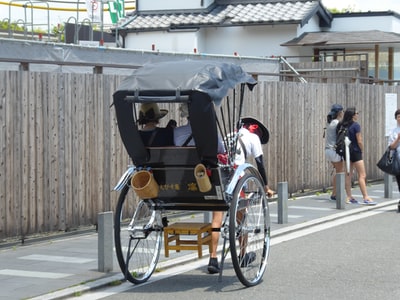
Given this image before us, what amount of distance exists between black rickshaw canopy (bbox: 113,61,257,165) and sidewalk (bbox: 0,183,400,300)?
1.45 metres

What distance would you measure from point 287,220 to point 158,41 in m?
20.2

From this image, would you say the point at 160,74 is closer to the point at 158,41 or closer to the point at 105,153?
the point at 105,153

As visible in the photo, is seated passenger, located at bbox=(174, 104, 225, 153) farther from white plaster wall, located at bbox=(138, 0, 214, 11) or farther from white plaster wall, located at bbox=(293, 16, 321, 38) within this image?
white plaster wall, located at bbox=(138, 0, 214, 11)

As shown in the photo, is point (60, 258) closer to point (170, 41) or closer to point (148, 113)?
point (148, 113)

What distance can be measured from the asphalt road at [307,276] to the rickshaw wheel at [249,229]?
0.59 ft

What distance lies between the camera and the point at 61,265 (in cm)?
1061

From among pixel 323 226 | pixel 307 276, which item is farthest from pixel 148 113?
pixel 323 226

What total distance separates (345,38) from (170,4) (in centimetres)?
711

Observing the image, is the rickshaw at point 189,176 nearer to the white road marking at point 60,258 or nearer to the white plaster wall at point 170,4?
the white road marking at point 60,258

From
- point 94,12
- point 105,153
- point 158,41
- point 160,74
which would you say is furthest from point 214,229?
point 158,41

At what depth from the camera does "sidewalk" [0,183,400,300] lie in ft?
29.8

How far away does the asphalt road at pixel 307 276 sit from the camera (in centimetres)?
890

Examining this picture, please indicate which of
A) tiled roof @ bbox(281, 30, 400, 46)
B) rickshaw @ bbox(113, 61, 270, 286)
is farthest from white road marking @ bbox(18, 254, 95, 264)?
tiled roof @ bbox(281, 30, 400, 46)

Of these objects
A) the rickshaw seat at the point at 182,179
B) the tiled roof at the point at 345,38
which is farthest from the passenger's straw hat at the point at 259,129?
the tiled roof at the point at 345,38
